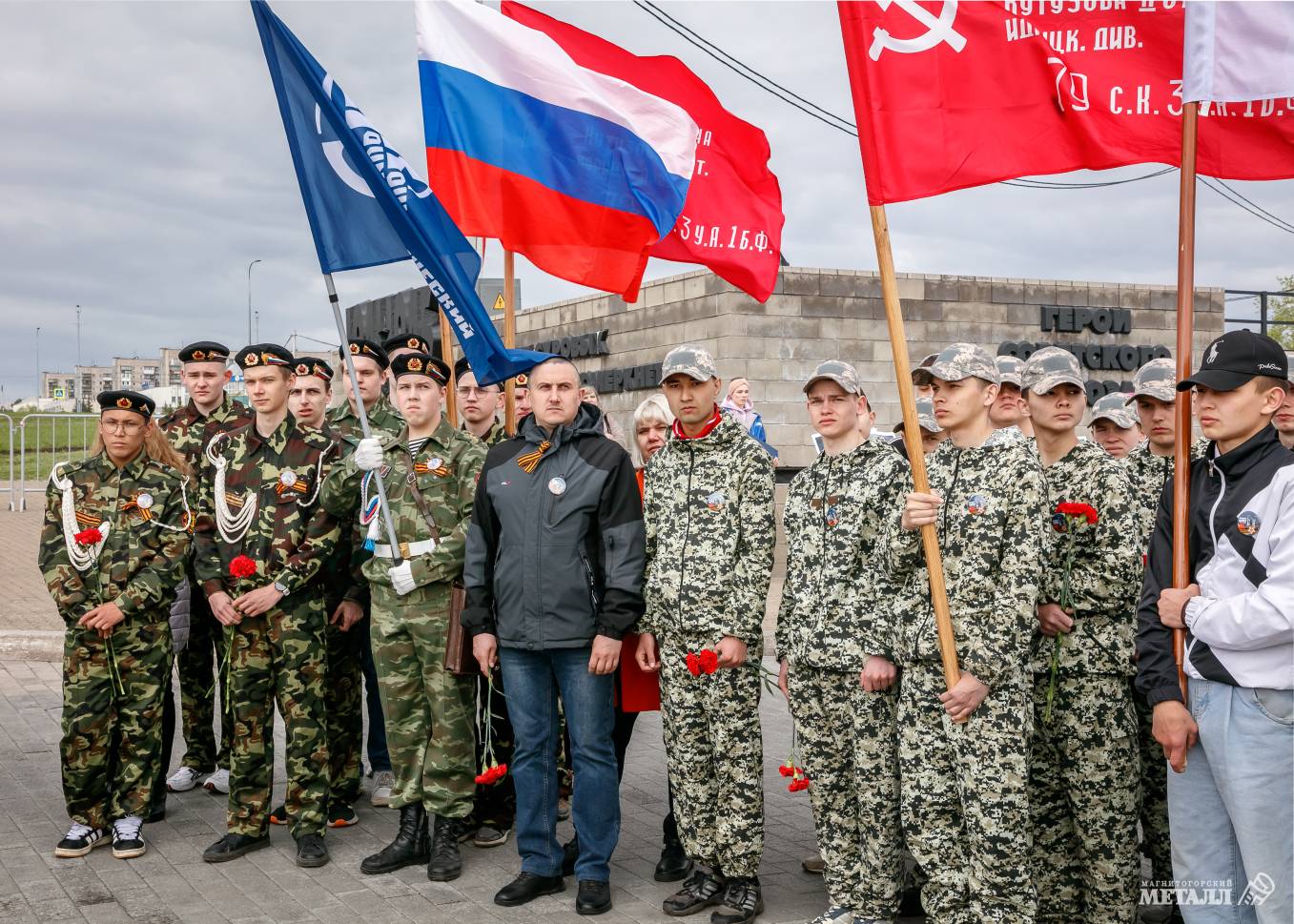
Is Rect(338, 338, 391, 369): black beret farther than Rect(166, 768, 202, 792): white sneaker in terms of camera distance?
Yes

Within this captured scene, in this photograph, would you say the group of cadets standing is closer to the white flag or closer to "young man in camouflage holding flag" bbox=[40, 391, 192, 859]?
"young man in camouflage holding flag" bbox=[40, 391, 192, 859]

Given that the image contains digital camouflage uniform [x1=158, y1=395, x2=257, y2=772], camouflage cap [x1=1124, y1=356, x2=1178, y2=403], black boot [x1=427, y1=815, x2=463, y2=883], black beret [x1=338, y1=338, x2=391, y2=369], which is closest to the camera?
camouflage cap [x1=1124, y1=356, x2=1178, y2=403]

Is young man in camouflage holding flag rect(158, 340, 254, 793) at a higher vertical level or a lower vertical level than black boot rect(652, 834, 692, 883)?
higher

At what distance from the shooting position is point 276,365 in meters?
5.91

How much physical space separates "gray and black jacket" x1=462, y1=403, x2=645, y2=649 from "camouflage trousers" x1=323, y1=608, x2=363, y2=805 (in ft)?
4.84

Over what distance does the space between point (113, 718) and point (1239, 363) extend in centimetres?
529

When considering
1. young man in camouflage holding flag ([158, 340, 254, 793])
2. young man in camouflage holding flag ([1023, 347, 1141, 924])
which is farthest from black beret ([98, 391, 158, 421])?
young man in camouflage holding flag ([1023, 347, 1141, 924])

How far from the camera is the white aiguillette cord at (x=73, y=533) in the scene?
5719 millimetres

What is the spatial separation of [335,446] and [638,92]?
2533 millimetres

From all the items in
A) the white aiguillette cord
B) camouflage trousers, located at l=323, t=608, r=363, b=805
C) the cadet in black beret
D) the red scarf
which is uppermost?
the cadet in black beret

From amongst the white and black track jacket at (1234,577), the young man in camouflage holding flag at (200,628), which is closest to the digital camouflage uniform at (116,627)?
the young man in camouflage holding flag at (200,628)

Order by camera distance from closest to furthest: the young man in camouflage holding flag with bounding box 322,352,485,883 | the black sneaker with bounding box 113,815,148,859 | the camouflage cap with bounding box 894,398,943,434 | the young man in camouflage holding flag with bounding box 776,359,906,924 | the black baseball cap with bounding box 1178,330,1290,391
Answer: the black baseball cap with bounding box 1178,330,1290,391, the young man in camouflage holding flag with bounding box 776,359,906,924, the young man in camouflage holding flag with bounding box 322,352,485,883, the black sneaker with bounding box 113,815,148,859, the camouflage cap with bounding box 894,398,943,434

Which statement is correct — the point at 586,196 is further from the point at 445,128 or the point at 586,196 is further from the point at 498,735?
the point at 498,735

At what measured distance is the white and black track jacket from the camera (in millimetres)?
3371
